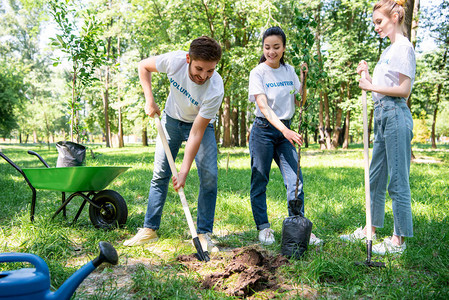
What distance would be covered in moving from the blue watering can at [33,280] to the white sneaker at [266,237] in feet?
5.87

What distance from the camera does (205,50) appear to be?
8.13 feet

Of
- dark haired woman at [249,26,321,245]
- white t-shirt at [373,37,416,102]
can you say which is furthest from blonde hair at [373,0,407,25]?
dark haired woman at [249,26,321,245]

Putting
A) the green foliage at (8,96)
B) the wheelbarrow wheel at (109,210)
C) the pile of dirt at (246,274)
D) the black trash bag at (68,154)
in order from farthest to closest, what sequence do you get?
the green foliage at (8,96)
the black trash bag at (68,154)
the wheelbarrow wheel at (109,210)
the pile of dirt at (246,274)

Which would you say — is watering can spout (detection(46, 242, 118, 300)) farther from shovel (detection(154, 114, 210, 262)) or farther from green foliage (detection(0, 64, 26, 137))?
green foliage (detection(0, 64, 26, 137))

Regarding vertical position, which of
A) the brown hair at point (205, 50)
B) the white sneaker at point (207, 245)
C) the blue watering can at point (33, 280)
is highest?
the brown hair at point (205, 50)

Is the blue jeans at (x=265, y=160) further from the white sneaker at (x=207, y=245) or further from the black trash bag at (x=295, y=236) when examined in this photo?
the white sneaker at (x=207, y=245)

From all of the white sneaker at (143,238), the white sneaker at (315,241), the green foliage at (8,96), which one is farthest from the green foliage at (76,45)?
the green foliage at (8,96)

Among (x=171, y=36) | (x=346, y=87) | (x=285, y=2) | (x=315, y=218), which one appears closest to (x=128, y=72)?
(x=171, y=36)

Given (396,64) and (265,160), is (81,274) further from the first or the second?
(396,64)

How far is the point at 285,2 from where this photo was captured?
591 inches

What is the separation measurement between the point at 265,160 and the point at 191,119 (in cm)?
74

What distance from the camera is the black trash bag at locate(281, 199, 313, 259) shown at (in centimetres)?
263

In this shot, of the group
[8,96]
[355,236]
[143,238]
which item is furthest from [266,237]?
[8,96]

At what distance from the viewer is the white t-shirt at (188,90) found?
269 cm
